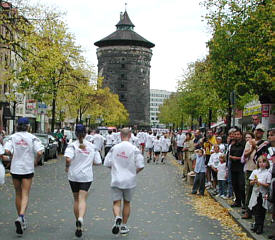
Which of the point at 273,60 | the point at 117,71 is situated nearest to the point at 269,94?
the point at 273,60

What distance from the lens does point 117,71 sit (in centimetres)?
11162

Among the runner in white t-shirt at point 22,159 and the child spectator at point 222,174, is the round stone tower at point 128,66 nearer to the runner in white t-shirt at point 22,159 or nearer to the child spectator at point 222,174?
the child spectator at point 222,174

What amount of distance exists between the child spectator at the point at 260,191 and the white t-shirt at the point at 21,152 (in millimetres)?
3884

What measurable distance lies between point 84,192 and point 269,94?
1859cm

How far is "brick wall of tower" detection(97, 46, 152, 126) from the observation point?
10925cm

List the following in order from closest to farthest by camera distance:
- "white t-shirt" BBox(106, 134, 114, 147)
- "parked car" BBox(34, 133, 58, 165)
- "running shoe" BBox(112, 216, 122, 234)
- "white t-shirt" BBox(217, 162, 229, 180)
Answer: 1. "running shoe" BBox(112, 216, 122, 234)
2. "white t-shirt" BBox(217, 162, 229, 180)
3. "parked car" BBox(34, 133, 58, 165)
4. "white t-shirt" BBox(106, 134, 114, 147)

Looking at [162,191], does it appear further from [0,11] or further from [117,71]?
[117,71]

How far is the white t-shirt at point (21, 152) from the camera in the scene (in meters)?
8.57

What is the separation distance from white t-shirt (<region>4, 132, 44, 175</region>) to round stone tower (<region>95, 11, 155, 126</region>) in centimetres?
9823

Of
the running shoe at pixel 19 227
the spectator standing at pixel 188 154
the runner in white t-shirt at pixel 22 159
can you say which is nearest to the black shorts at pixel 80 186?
the runner in white t-shirt at pixel 22 159

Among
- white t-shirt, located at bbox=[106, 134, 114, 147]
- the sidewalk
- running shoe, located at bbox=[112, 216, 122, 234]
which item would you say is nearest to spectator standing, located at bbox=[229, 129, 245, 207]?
the sidewalk

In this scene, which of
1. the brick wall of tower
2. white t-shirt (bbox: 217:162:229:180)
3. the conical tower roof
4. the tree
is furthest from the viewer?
the brick wall of tower

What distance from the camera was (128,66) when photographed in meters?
110

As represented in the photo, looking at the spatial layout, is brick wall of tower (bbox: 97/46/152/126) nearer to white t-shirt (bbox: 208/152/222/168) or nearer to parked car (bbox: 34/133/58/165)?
parked car (bbox: 34/133/58/165)
